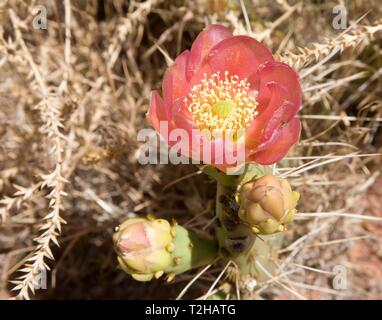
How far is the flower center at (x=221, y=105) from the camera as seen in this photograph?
3.36 feet

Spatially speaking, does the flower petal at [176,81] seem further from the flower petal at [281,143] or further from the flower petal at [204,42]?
the flower petal at [281,143]

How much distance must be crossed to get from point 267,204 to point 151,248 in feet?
0.68

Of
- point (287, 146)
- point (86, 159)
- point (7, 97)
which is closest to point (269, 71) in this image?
point (287, 146)

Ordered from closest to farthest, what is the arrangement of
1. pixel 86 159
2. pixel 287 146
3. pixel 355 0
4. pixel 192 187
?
pixel 287 146
pixel 86 159
pixel 192 187
pixel 355 0

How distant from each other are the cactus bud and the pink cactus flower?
0.14ft

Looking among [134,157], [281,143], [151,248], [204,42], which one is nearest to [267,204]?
[281,143]

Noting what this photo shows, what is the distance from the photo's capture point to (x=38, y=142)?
145 centimetres

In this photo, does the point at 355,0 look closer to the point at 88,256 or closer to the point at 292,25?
the point at 292,25

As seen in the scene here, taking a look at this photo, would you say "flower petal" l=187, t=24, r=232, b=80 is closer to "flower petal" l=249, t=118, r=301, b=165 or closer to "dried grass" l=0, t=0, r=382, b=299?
"flower petal" l=249, t=118, r=301, b=165

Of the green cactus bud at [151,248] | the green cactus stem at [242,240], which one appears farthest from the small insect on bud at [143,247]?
the green cactus stem at [242,240]

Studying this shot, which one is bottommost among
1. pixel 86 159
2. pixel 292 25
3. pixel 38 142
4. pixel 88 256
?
pixel 88 256

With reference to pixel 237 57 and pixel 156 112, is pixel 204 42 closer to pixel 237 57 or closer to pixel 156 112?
pixel 237 57

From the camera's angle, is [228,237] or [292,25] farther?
[292,25]

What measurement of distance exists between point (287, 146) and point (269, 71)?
151 mm
